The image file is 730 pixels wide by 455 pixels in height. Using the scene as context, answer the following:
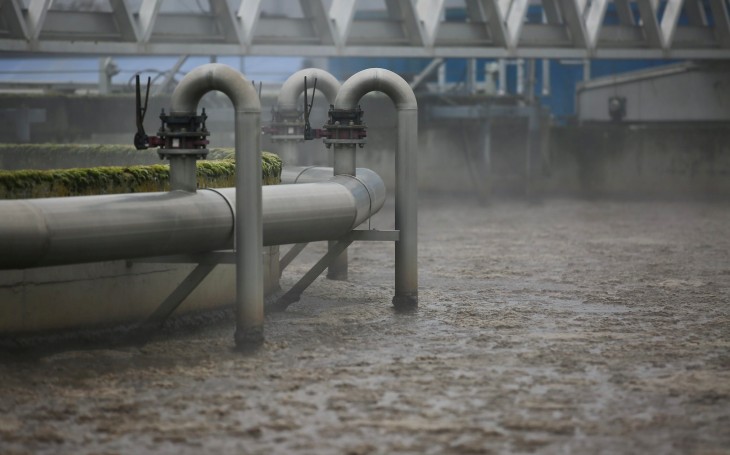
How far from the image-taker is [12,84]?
98.8 ft

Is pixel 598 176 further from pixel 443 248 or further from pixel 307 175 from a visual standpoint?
pixel 307 175

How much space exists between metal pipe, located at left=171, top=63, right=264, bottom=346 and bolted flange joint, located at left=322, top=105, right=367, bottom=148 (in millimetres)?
2779

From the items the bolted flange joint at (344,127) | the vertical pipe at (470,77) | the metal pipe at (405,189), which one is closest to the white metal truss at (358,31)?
the vertical pipe at (470,77)

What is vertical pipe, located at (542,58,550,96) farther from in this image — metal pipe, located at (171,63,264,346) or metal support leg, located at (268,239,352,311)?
metal pipe, located at (171,63,264,346)

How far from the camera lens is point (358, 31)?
23.6 meters

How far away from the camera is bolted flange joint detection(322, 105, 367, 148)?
42.4ft

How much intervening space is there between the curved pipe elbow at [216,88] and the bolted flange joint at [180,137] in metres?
0.07

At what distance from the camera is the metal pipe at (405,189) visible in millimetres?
12328

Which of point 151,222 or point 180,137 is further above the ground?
point 180,137

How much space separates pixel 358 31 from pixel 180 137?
13.5 metres

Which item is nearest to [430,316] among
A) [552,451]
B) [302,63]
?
[552,451]

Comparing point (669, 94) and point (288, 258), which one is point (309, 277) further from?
point (669, 94)

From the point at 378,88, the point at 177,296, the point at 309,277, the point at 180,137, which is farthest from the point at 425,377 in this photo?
the point at 378,88

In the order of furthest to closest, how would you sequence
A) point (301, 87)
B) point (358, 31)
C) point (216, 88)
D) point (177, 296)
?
1. point (358, 31)
2. point (301, 87)
3. point (177, 296)
4. point (216, 88)
